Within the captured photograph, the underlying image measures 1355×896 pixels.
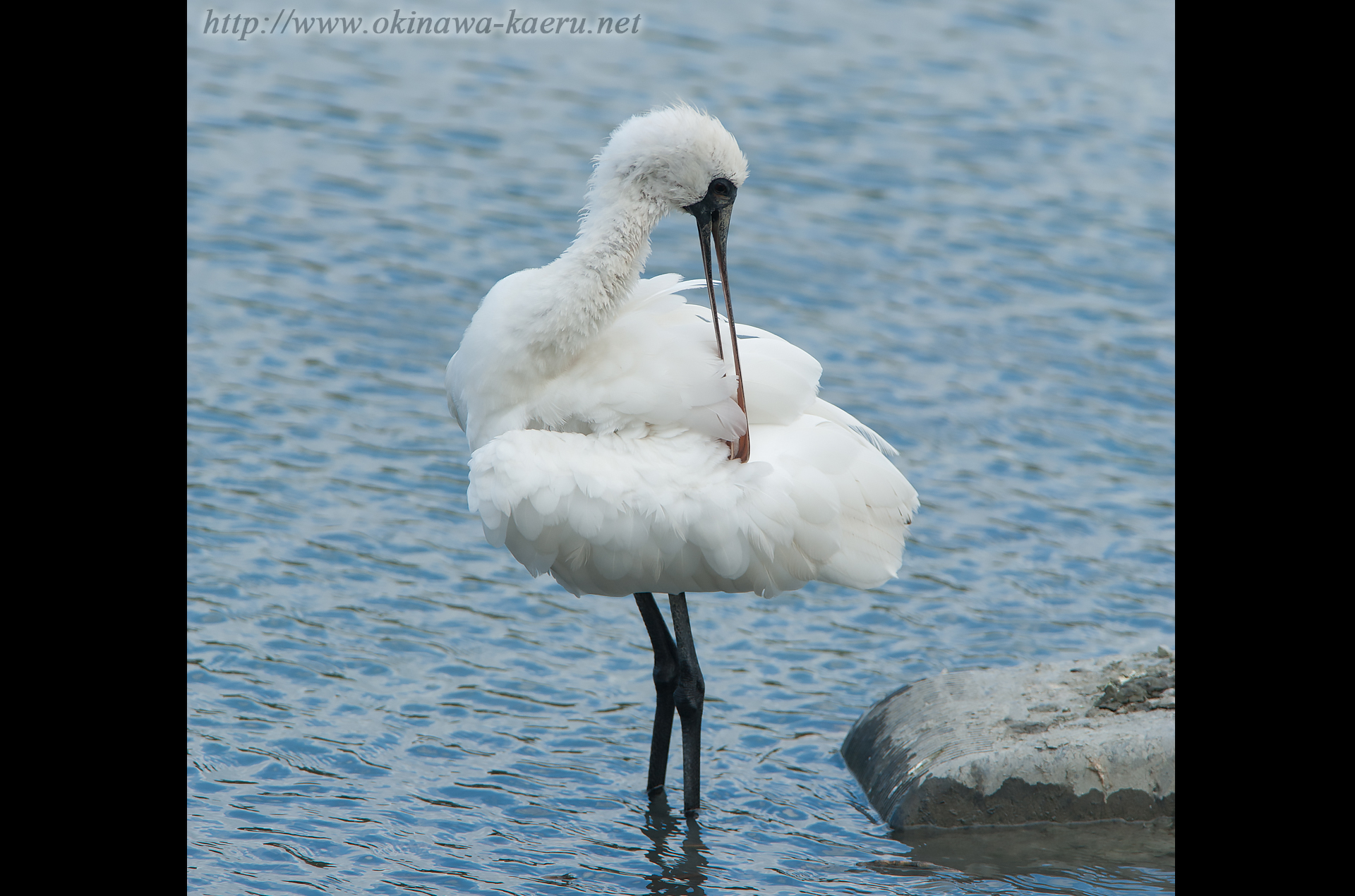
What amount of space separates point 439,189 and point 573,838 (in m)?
6.93

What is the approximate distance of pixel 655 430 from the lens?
4988 mm

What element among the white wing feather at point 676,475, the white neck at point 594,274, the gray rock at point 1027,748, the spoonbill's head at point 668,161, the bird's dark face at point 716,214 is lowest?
the gray rock at point 1027,748

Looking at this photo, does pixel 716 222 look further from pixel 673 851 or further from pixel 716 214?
pixel 673 851

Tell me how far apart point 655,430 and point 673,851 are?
1.44 meters

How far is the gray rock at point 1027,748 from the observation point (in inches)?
201

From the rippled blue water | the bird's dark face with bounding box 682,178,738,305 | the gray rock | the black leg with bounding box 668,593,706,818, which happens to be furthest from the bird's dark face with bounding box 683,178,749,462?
the rippled blue water

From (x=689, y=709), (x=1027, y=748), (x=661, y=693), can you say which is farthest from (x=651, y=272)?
(x=1027, y=748)

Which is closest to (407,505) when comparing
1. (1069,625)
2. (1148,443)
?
(1069,625)

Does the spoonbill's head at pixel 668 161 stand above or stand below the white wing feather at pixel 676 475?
above

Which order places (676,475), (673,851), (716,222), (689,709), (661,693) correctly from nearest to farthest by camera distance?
(676,475) < (673,851) < (716,222) < (689,709) < (661,693)

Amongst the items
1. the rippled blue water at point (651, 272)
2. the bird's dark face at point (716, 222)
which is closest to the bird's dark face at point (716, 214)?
the bird's dark face at point (716, 222)

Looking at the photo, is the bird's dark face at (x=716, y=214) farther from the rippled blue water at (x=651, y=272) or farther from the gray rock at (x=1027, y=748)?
the rippled blue water at (x=651, y=272)

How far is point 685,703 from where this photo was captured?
5414 millimetres

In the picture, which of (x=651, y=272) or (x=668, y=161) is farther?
(x=651, y=272)
